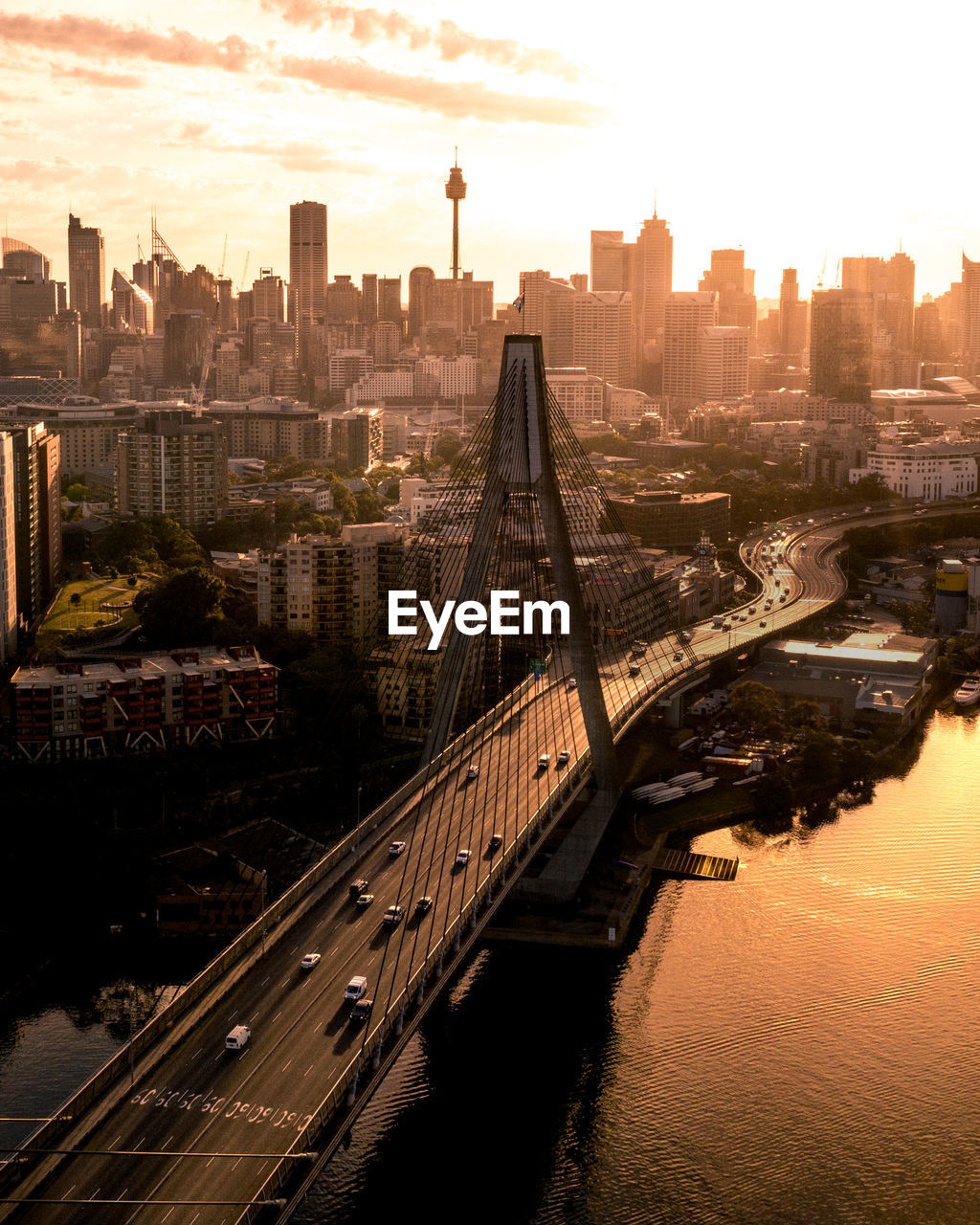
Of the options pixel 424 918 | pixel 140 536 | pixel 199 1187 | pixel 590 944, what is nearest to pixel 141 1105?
pixel 199 1187

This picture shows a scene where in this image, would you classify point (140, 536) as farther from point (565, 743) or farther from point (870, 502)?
point (870, 502)

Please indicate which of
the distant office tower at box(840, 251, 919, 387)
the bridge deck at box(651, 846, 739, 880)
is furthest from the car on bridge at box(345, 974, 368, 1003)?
the distant office tower at box(840, 251, 919, 387)

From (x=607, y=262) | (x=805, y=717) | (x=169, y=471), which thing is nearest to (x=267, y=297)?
(x=607, y=262)

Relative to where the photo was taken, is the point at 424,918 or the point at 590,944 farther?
the point at 590,944

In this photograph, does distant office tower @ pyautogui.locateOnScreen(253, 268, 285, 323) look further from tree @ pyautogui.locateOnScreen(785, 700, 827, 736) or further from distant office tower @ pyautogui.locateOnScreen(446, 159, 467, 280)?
tree @ pyautogui.locateOnScreen(785, 700, 827, 736)

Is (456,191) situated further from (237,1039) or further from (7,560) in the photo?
(237,1039)

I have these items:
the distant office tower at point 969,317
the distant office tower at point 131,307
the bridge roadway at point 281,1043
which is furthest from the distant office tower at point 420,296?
the bridge roadway at point 281,1043
